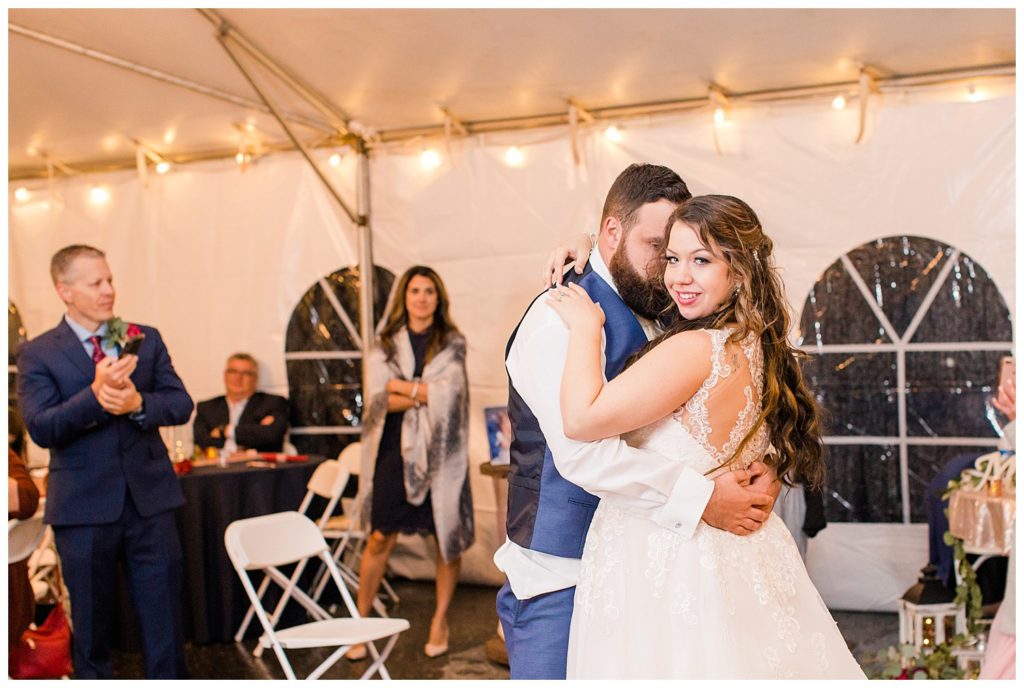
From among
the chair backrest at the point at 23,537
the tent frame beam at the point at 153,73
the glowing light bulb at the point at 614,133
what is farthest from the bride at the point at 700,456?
the glowing light bulb at the point at 614,133

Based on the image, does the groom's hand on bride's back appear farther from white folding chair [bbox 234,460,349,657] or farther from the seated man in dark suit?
the seated man in dark suit

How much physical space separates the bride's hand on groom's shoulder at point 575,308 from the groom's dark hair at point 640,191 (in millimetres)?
202

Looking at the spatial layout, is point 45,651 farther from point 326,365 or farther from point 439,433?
point 326,365

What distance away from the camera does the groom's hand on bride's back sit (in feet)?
7.33

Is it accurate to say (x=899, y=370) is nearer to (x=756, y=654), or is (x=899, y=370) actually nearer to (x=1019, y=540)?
(x=1019, y=540)

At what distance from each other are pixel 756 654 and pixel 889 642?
337cm

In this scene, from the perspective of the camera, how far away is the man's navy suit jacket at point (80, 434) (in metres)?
3.97

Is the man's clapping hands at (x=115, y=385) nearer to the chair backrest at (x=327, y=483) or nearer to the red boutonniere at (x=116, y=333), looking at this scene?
the red boutonniere at (x=116, y=333)

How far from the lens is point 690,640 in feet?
7.17

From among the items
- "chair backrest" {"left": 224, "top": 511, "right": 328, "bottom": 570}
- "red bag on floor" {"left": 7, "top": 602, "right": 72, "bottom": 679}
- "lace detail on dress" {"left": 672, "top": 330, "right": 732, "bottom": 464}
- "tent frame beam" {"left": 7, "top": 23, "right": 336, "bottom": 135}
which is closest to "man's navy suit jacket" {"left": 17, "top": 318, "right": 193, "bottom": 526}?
"chair backrest" {"left": 224, "top": 511, "right": 328, "bottom": 570}

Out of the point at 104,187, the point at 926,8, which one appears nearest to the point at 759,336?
the point at 926,8

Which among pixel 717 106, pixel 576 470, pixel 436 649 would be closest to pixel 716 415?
pixel 576 470

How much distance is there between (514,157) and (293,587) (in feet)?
9.47

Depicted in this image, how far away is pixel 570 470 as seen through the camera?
2232 millimetres
